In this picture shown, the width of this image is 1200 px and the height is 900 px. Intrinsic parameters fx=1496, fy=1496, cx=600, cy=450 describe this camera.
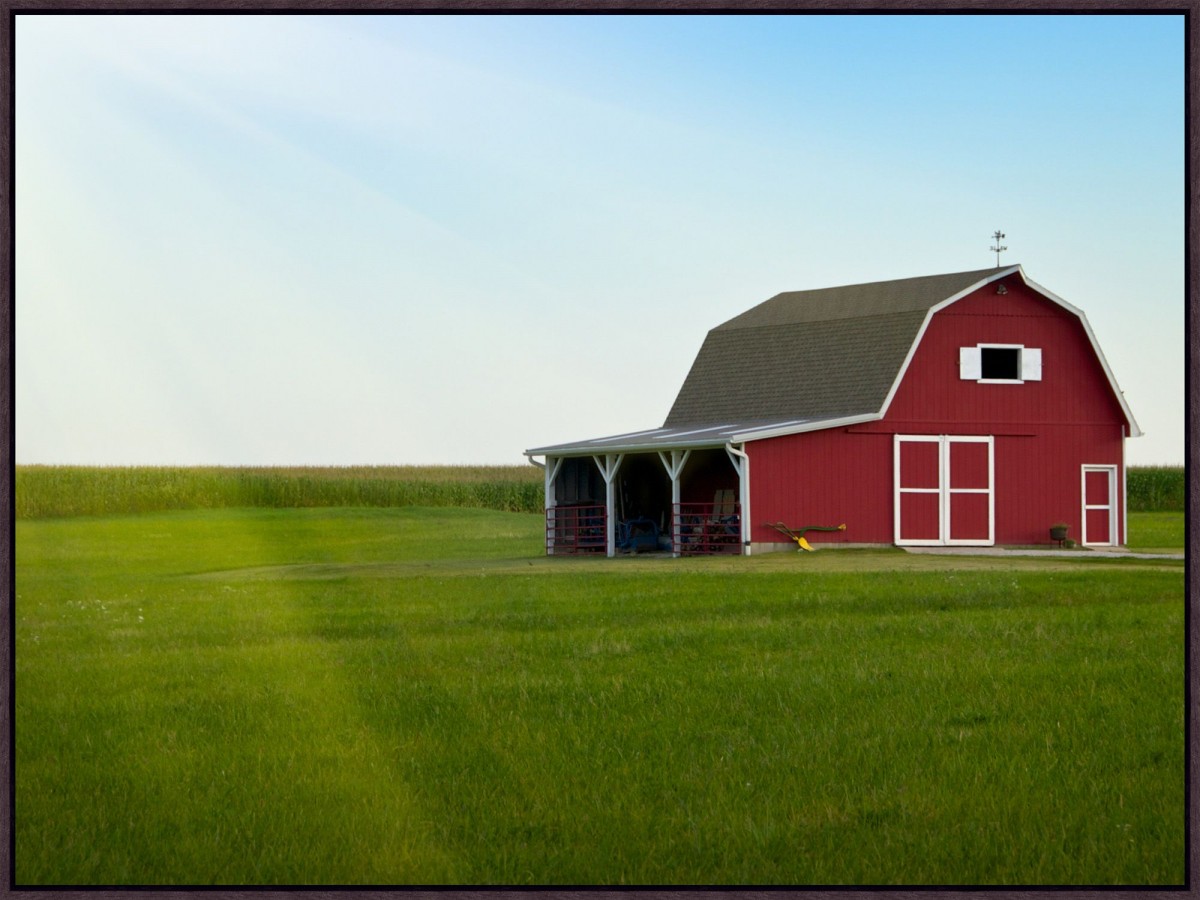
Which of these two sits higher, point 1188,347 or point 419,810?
point 1188,347

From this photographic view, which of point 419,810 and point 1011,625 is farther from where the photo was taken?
point 1011,625

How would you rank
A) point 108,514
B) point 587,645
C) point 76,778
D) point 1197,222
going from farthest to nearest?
point 587,645 → point 108,514 → point 76,778 → point 1197,222

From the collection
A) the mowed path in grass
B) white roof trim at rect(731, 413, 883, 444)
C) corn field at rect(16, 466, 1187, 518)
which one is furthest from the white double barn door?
corn field at rect(16, 466, 1187, 518)

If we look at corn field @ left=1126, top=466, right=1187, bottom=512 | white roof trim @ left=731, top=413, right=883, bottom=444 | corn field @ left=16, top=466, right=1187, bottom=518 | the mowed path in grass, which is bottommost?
the mowed path in grass

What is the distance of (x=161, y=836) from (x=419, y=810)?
0.95 m

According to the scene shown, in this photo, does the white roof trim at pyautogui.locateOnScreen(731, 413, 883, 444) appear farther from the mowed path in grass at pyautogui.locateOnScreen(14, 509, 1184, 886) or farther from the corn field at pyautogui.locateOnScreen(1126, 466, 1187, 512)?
the corn field at pyautogui.locateOnScreen(1126, 466, 1187, 512)

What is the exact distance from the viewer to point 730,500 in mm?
24500

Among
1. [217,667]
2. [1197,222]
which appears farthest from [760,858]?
[217,667]

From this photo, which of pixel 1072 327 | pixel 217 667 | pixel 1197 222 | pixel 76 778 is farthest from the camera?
pixel 1072 327

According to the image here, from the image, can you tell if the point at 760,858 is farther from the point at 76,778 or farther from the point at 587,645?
the point at 587,645

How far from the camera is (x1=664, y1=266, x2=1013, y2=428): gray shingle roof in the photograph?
23562 millimetres

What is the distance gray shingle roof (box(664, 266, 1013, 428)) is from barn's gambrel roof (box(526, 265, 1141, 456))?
0.8 inches

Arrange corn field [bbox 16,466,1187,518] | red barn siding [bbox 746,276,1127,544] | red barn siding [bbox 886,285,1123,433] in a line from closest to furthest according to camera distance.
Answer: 1. corn field [bbox 16,466,1187,518]
2. red barn siding [bbox 746,276,1127,544]
3. red barn siding [bbox 886,285,1123,433]

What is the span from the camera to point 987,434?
77.2 ft
